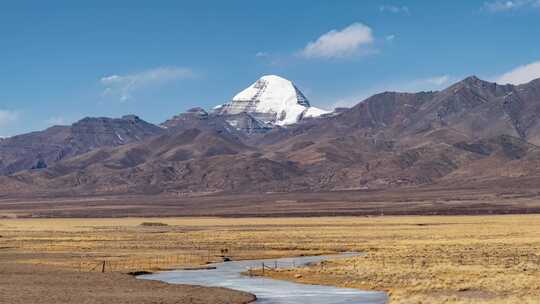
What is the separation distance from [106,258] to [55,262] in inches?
228

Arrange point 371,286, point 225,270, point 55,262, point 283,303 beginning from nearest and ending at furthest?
point 283,303 < point 371,286 < point 225,270 < point 55,262

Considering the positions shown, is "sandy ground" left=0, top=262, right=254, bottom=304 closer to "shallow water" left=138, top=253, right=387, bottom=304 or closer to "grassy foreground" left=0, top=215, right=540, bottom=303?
"shallow water" left=138, top=253, right=387, bottom=304

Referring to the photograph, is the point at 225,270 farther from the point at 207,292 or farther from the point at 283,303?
the point at 283,303

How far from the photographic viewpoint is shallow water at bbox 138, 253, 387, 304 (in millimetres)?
48656

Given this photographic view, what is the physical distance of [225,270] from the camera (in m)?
69.1

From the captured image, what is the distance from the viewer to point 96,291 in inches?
2034

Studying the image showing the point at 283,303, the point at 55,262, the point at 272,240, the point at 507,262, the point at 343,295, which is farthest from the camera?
the point at 272,240

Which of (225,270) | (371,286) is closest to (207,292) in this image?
(371,286)

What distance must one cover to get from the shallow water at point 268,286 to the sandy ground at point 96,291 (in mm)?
2191

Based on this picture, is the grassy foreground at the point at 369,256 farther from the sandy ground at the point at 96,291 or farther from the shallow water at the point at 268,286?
the sandy ground at the point at 96,291

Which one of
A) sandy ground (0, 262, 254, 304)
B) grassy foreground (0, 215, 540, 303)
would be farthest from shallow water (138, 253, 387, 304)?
sandy ground (0, 262, 254, 304)

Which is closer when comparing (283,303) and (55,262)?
(283,303)

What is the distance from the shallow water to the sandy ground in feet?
7.19

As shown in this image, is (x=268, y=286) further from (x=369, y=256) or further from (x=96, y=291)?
(x=369, y=256)
